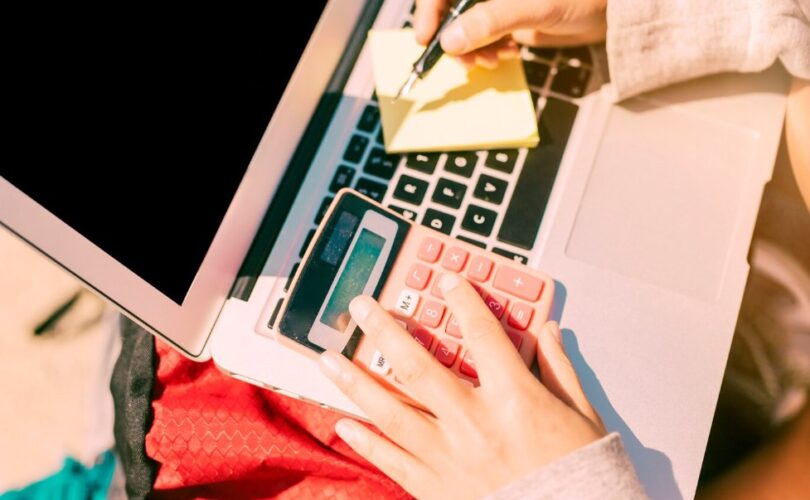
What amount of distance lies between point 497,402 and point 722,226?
0.28m

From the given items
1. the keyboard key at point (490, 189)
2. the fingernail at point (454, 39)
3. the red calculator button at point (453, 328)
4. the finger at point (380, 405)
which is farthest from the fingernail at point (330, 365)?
the fingernail at point (454, 39)

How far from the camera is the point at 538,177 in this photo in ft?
1.88

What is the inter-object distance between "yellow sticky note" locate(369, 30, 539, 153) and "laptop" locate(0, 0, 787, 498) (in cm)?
2

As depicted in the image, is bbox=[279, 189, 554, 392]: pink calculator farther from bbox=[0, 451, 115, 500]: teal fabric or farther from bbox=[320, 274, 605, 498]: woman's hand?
bbox=[0, 451, 115, 500]: teal fabric

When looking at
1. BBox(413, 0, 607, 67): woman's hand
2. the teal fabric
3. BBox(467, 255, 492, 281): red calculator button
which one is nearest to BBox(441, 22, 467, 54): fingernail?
BBox(413, 0, 607, 67): woman's hand

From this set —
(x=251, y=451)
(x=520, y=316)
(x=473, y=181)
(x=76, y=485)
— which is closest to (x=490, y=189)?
(x=473, y=181)

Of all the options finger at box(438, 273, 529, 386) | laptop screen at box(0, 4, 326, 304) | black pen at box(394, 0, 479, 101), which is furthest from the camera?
black pen at box(394, 0, 479, 101)

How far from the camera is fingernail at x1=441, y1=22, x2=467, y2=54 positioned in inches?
21.9

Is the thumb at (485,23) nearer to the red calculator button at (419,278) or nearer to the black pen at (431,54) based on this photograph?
the black pen at (431,54)

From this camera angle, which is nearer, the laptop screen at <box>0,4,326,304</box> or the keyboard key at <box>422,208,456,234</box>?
the laptop screen at <box>0,4,326,304</box>

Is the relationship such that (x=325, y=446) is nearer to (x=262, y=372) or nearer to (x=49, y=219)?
(x=262, y=372)

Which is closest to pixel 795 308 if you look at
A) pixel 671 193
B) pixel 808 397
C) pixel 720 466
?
pixel 808 397

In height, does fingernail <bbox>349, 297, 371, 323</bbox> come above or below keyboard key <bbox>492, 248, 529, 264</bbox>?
below

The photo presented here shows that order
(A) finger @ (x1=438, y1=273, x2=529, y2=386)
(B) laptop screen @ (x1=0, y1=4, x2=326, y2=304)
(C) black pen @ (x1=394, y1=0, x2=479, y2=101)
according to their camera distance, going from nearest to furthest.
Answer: (B) laptop screen @ (x1=0, y1=4, x2=326, y2=304) < (A) finger @ (x1=438, y1=273, x2=529, y2=386) < (C) black pen @ (x1=394, y1=0, x2=479, y2=101)
